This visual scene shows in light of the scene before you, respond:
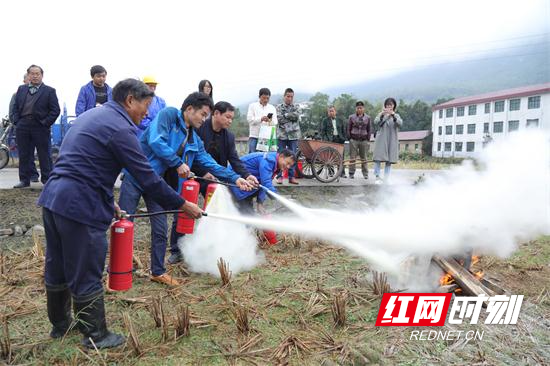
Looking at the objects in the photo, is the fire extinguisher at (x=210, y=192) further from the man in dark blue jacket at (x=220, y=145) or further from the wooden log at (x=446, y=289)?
the wooden log at (x=446, y=289)

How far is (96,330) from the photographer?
116 inches

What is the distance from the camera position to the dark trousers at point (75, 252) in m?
2.73

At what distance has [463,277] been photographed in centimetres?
400

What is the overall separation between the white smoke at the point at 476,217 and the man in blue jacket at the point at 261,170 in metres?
1.24

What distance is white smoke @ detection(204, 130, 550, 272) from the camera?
4.17 m

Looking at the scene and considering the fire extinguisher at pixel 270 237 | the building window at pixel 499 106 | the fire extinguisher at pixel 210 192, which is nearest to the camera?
the fire extinguisher at pixel 210 192

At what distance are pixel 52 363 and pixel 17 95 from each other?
606 cm

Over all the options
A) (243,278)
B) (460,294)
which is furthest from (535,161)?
(243,278)

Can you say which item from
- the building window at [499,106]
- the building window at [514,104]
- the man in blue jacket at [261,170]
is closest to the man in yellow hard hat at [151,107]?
the man in blue jacket at [261,170]

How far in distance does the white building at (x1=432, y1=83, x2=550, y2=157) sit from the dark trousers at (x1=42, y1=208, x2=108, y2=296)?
51.7m

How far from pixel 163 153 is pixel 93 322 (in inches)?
71.1

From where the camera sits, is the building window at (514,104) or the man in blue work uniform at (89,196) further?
the building window at (514,104)

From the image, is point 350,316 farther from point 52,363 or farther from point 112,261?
point 52,363

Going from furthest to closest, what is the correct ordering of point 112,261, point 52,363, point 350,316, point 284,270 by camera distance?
point 284,270 < point 350,316 < point 112,261 < point 52,363
